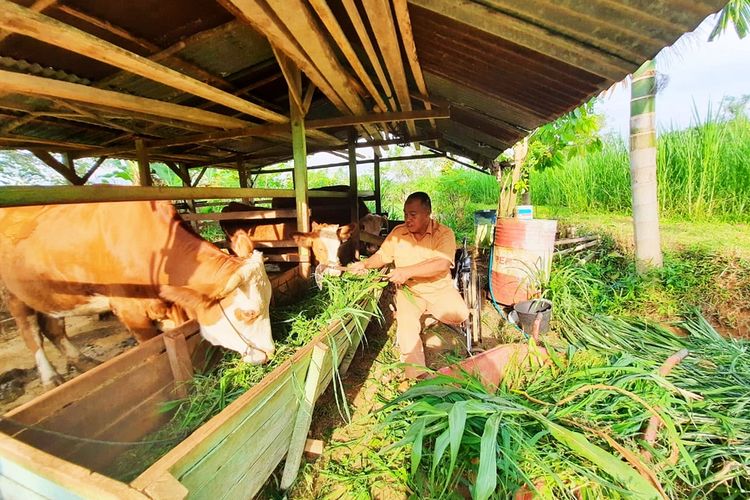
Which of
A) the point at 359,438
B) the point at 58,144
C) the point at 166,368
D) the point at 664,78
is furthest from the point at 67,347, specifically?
the point at 664,78

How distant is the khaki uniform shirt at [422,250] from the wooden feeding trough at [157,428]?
47.2 inches

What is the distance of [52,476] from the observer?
41.7 inches

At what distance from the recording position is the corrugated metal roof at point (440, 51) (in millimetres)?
1595

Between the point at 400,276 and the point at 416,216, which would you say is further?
the point at 416,216

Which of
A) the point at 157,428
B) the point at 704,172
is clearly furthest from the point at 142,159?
the point at 704,172

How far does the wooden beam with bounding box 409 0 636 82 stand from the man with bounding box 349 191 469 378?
1.60 m

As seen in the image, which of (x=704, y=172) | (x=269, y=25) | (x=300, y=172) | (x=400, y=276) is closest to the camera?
(x=269, y=25)

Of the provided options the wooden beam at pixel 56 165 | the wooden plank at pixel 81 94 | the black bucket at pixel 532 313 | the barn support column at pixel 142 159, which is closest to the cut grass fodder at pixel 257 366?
the wooden plank at pixel 81 94

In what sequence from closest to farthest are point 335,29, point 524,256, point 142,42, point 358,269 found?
point 335,29
point 142,42
point 358,269
point 524,256

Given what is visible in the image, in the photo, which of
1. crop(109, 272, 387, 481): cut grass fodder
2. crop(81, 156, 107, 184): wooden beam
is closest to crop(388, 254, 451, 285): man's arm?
crop(109, 272, 387, 481): cut grass fodder

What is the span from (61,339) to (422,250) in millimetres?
4024

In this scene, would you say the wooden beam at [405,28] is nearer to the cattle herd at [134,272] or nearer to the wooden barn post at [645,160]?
the cattle herd at [134,272]

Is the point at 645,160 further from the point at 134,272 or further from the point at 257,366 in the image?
the point at 134,272

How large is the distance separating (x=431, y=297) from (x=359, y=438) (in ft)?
5.11
